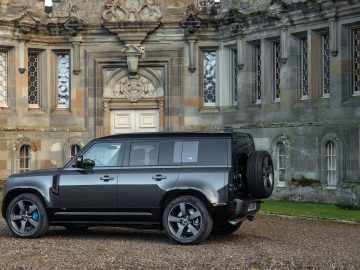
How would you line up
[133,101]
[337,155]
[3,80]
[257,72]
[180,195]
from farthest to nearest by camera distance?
[133,101] → [3,80] → [257,72] → [337,155] → [180,195]

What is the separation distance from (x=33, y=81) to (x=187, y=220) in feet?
52.2

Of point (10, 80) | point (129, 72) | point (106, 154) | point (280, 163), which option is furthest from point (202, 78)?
point (106, 154)

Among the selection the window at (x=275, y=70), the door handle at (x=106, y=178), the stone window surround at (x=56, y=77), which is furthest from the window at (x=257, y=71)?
the door handle at (x=106, y=178)

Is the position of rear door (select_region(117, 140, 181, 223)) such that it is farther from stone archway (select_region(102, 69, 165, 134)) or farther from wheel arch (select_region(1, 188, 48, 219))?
stone archway (select_region(102, 69, 165, 134))

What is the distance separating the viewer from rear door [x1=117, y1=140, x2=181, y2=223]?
1372cm

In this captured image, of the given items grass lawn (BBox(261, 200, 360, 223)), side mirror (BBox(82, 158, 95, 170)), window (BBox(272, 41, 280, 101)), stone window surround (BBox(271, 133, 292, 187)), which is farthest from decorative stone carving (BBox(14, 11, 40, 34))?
side mirror (BBox(82, 158, 95, 170))

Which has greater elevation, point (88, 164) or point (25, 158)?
point (88, 164)

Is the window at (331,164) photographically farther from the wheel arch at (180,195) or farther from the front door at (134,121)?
the wheel arch at (180,195)

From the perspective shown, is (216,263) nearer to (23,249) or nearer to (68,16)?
(23,249)

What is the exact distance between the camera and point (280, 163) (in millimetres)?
24781

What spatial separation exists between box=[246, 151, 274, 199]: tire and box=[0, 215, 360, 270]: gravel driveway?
2.70ft

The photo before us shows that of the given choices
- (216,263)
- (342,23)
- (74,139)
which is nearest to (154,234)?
(216,263)

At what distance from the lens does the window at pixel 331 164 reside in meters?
22.7

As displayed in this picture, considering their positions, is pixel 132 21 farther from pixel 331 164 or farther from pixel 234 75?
pixel 331 164
